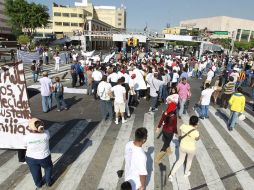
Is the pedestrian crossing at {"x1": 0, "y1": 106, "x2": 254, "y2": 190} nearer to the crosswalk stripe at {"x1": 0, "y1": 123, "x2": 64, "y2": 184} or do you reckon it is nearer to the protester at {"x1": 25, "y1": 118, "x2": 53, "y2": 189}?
the crosswalk stripe at {"x1": 0, "y1": 123, "x2": 64, "y2": 184}

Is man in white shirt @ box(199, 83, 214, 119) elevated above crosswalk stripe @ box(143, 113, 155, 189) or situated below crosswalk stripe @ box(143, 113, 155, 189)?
above

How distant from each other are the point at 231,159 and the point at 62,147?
189 inches

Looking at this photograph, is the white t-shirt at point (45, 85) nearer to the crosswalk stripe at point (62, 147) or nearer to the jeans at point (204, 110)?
the crosswalk stripe at point (62, 147)

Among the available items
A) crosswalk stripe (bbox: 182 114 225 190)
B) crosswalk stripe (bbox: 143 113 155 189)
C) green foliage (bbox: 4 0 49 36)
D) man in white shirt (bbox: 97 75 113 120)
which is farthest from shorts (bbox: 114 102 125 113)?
green foliage (bbox: 4 0 49 36)

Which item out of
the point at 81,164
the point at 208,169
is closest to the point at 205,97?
the point at 208,169

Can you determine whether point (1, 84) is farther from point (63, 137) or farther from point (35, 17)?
point (35, 17)

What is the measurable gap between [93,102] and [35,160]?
25.5ft

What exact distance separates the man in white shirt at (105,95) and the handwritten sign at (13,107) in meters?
3.72

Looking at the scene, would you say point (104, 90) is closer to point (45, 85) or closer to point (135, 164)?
point (45, 85)

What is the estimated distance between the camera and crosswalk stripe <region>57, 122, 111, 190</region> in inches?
218

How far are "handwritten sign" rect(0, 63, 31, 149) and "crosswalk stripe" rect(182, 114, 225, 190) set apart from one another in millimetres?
4336

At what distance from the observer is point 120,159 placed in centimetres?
668

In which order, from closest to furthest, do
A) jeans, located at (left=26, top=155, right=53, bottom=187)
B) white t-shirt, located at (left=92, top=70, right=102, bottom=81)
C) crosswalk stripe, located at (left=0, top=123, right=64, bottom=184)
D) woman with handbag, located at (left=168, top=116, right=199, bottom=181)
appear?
jeans, located at (left=26, top=155, right=53, bottom=187) → woman with handbag, located at (left=168, top=116, right=199, bottom=181) → crosswalk stripe, located at (left=0, top=123, right=64, bottom=184) → white t-shirt, located at (left=92, top=70, right=102, bottom=81)

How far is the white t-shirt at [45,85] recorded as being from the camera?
1008cm
